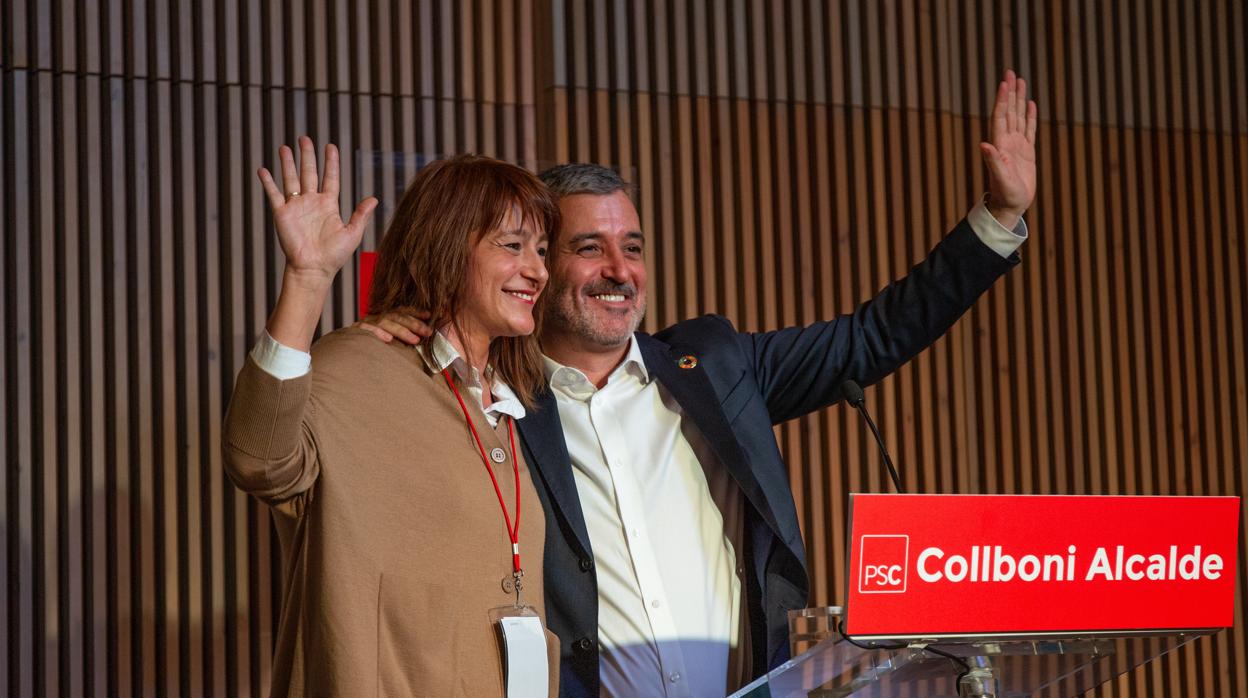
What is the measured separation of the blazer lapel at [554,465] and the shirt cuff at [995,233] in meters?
0.93

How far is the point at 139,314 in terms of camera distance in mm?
4152

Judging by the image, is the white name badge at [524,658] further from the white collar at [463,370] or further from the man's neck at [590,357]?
the man's neck at [590,357]

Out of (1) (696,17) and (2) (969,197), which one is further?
(2) (969,197)

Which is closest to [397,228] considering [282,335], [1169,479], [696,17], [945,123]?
[282,335]

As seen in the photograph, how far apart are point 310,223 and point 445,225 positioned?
450 millimetres

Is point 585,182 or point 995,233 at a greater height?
point 585,182

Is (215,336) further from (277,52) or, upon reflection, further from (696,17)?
(696,17)

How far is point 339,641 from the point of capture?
204 cm

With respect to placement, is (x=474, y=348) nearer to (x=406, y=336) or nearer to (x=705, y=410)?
(x=406, y=336)

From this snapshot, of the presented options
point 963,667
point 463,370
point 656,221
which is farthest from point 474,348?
point 656,221

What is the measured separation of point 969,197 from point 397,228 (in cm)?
317

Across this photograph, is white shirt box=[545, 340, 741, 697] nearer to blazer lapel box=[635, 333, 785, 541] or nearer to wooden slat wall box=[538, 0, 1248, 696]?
blazer lapel box=[635, 333, 785, 541]

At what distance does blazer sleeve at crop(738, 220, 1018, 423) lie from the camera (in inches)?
113

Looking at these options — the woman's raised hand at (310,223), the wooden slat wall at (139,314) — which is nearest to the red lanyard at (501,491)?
the woman's raised hand at (310,223)
